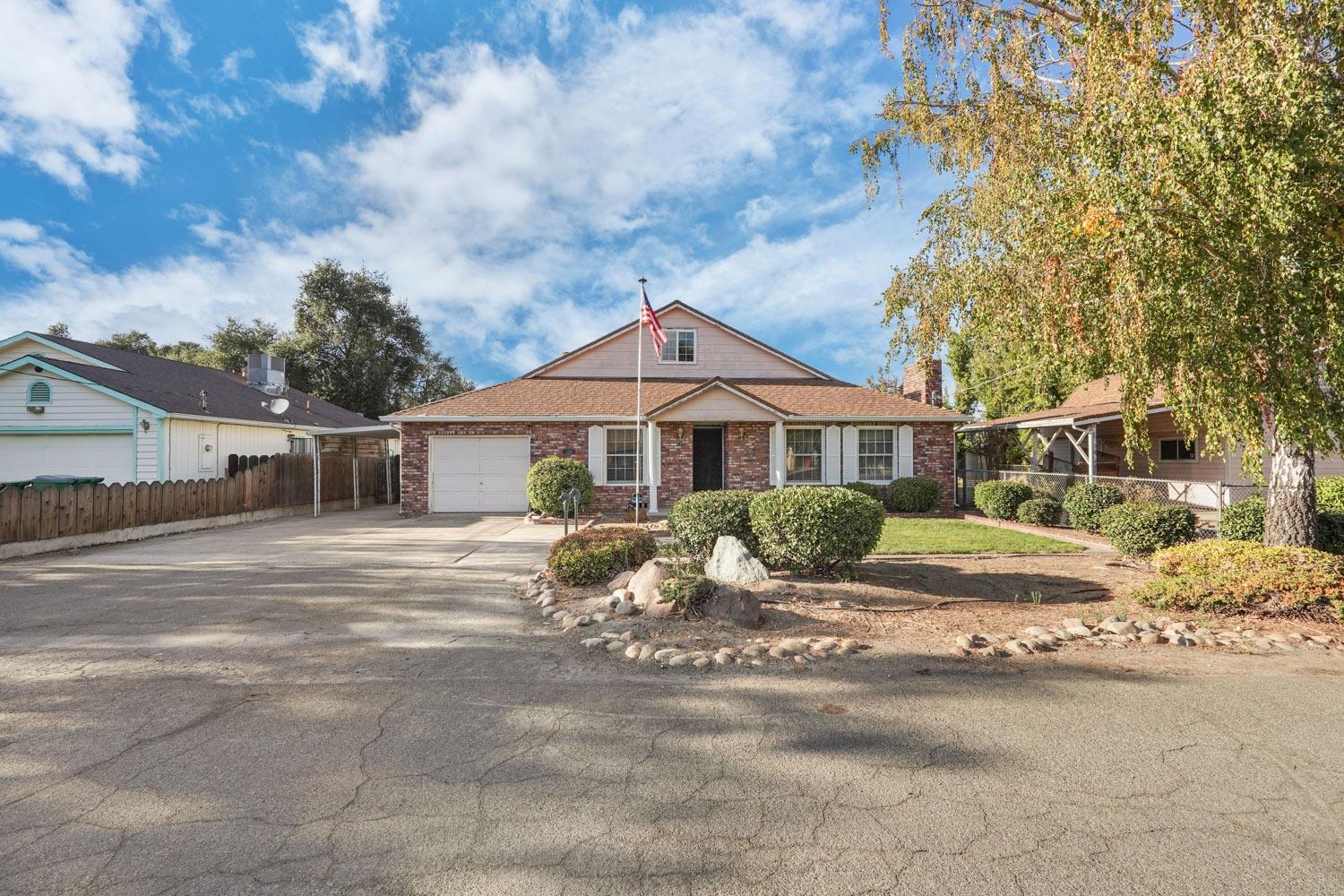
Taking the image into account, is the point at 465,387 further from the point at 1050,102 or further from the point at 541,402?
the point at 1050,102

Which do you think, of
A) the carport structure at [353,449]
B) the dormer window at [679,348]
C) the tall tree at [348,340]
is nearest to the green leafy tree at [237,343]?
the tall tree at [348,340]

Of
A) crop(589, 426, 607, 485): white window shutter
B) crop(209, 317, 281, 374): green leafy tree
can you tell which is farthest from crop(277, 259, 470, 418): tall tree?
crop(589, 426, 607, 485): white window shutter

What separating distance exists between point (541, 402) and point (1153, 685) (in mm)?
15608

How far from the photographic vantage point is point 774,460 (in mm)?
17625

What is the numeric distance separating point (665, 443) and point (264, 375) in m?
16.7

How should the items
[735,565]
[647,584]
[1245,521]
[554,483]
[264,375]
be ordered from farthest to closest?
[264,375] < [554,483] < [1245,521] < [735,565] < [647,584]

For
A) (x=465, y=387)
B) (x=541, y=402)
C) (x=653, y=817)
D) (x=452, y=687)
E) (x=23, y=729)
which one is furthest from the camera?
(x=465, y=387)

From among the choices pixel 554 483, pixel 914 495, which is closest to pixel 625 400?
pixel 554 483

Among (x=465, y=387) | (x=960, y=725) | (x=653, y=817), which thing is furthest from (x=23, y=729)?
(x=465, y=387)

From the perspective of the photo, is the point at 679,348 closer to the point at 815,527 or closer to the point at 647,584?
the point at 815,527

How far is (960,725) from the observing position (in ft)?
13.1

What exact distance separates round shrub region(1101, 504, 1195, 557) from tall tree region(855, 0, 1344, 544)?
1.77m

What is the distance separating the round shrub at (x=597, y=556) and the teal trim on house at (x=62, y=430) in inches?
565

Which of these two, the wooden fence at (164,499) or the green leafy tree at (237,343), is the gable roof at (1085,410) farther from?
the green leafy tree at (237,343)
